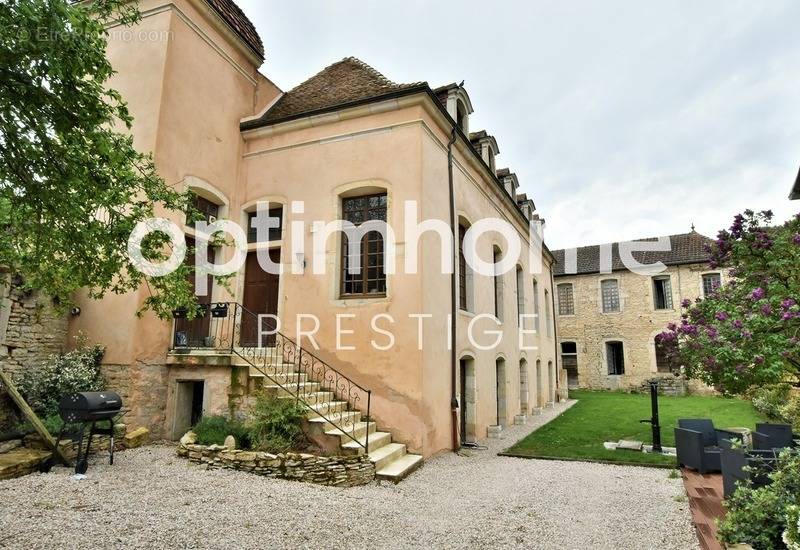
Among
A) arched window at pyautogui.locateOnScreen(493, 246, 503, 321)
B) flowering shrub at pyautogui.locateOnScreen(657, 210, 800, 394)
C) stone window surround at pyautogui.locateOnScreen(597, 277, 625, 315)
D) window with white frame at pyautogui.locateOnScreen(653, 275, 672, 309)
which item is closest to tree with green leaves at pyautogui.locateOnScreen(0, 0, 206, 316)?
flowering shrub at pyautogui.locateOnScreen(657, 210, 800, 394)

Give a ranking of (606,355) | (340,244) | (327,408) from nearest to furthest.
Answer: (327,408)
(340,244)
(606,355)

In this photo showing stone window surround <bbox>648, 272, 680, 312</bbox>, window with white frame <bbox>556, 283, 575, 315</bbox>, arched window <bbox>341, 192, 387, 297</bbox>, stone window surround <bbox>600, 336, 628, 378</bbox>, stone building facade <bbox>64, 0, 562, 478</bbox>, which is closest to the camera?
stone building facade <bbox>64, 0, 562, 478</bbox>

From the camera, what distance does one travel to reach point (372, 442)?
7.23 meters

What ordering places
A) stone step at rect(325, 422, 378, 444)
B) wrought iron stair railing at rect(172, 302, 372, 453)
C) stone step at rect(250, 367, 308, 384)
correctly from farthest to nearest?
stone step at rect(250, 367, 308, 384), wrought iron stair railing at rect(172, 302, 372, 453), stone step at rect(325, 422, 378, 444)

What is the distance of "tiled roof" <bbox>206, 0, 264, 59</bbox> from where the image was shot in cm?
1012

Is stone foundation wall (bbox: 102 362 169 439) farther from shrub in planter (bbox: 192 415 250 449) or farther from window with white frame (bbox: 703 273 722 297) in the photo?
window with white frame (bbox: 703 273 722 297)

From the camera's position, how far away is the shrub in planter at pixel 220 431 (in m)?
7.04

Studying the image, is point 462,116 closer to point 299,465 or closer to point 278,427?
point 278,427

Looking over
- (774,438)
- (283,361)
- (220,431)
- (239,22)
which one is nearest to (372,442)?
(220,431)

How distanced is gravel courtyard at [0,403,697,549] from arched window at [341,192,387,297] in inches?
140

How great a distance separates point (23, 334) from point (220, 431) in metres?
3.61

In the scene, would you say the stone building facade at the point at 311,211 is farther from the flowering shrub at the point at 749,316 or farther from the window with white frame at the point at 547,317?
the window with white frame at the point at 547,317

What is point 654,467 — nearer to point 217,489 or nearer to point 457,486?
point 457,486

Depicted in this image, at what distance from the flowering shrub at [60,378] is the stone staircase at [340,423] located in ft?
8.87
